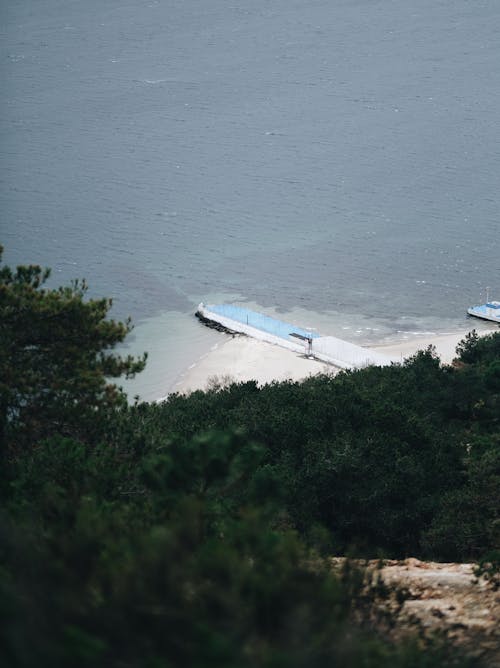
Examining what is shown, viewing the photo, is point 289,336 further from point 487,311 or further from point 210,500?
point 210,500

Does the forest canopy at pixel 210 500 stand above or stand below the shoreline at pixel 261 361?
below

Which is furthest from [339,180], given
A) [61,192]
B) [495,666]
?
[495,666]

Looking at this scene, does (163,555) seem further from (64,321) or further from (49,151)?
(49,151)

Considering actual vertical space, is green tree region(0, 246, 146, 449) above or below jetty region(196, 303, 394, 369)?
below

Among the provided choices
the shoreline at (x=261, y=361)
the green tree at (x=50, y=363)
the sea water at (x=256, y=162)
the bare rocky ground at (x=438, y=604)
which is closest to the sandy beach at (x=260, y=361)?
the shoreline at (x=261, y=361)

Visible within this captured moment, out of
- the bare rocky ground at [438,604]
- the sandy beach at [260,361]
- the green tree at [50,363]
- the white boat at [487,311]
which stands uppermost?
the white boat at [487,311]

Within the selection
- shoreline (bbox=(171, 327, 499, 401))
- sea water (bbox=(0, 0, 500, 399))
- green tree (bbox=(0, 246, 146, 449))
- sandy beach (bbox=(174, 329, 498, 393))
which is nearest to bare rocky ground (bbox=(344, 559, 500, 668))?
green tree (bbox=(0, 246, 146, 449))

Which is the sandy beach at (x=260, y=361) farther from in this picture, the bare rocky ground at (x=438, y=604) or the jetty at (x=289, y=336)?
the bare rocky ground at (x=438, y=604)

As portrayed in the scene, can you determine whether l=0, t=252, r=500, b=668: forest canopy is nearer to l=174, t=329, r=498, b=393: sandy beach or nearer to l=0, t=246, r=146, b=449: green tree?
l=0, t=246, r=146, b=449: green tree
